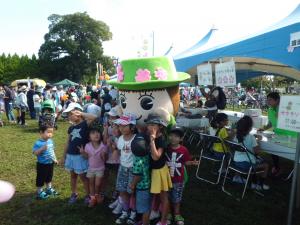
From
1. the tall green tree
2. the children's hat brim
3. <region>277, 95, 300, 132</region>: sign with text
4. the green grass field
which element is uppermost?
the tall green tree

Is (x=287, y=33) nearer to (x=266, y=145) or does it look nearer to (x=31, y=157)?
(x=266, y=145)

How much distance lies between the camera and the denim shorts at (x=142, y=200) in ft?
11.7

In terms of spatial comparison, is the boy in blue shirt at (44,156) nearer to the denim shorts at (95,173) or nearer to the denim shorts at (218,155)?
the denim shorts at (95,173)

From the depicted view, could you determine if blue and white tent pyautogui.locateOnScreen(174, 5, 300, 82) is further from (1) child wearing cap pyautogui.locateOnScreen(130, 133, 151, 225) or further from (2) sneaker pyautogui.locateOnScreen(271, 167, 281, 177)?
(1) child wearing cap pyautogui.locateOnScreen(130, 133, 151, 225)

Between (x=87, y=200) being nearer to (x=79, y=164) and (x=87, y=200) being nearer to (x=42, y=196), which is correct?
(x=79, y=164)

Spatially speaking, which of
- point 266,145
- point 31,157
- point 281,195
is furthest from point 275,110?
point 31,157

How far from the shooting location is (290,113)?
342 centimetres

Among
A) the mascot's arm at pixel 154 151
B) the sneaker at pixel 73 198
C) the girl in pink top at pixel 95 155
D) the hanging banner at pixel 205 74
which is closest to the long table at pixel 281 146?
the hanging banner at pixel 205 74

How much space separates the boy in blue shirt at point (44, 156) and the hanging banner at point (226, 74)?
3080 mm

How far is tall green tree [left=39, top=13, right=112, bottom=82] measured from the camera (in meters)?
52.4

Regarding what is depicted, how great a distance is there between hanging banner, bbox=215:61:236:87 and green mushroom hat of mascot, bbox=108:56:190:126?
1.50m

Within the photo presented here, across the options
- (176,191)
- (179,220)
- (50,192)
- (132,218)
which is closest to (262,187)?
(179,220)

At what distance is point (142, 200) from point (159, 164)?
438 millimetres

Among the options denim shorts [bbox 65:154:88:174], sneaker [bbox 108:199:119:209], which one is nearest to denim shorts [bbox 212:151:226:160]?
sneaker [bbox 108:199:119:209]
